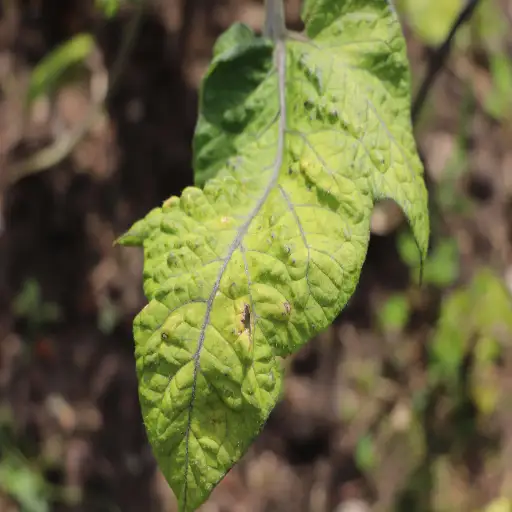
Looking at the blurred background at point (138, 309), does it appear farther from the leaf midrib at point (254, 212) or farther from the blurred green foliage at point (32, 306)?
the leaf midrib at point (254, 212)

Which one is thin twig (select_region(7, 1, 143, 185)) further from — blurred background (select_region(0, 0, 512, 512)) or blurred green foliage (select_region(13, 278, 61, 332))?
blurred green foliage (select_region(13, 278, 61, 332))

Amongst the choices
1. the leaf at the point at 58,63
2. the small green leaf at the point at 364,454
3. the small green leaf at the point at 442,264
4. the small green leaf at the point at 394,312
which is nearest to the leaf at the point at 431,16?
the small green leaf at the point at 442,264

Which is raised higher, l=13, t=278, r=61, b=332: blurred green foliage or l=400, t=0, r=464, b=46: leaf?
l=400, t=0, r=464, b=46: leaf

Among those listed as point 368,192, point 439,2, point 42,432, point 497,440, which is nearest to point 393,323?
point 497,440

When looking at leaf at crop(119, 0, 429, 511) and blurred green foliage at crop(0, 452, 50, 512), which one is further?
blurred green foliage at crop(0, 452, 50, 512)

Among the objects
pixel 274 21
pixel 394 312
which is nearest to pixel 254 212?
pixel 274 21

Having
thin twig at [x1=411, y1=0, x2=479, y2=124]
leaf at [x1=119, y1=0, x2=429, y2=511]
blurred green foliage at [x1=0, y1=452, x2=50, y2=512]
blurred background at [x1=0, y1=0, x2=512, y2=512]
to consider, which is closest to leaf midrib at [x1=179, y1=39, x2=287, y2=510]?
leaf at [x1=119, y1=0, x2=429, y2=511]

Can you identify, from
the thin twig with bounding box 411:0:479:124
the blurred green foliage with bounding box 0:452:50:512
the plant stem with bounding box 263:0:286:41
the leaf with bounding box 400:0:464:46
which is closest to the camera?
the plant stem with bounding box 263:0:286:41

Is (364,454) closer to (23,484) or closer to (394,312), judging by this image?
(394,312)
